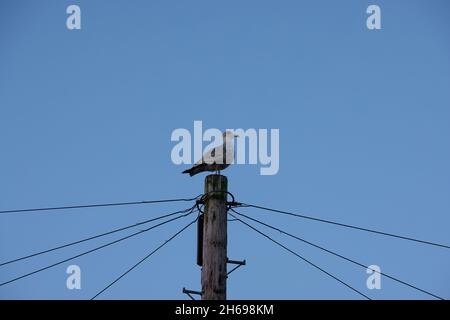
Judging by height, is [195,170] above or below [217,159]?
below

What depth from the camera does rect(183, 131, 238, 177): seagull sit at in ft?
41.0

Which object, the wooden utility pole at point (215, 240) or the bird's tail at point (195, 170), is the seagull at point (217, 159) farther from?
the wooden utility pole at point (215, 240)

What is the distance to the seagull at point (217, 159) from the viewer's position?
12492 mm

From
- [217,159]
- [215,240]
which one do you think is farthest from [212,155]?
[215,240]

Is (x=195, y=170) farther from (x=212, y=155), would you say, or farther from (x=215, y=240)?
(x=215, y=240)

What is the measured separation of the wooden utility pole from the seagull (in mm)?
1411

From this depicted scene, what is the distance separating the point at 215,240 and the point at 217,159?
82.7 inches

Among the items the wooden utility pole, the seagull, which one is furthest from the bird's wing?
the wooden utility pole

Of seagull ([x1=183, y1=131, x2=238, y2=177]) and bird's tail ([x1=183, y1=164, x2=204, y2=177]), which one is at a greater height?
seagull ([x1=183, y1=131, x2=238, y2=177])

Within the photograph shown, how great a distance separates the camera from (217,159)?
1248 cm

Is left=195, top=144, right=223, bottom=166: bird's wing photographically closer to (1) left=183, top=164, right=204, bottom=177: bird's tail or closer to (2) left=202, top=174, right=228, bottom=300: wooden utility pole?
(1) left=183, top=164, right=204, bottom=177: bird's tail

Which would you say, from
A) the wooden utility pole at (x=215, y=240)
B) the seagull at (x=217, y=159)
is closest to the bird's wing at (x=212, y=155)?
the seagull at (x=217, y=159)
